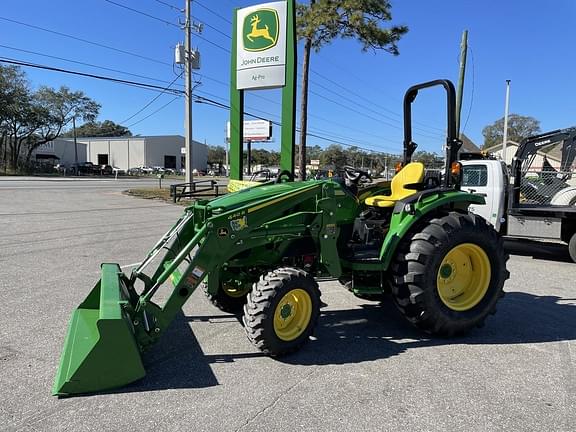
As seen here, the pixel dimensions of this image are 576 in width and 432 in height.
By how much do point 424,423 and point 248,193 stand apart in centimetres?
244

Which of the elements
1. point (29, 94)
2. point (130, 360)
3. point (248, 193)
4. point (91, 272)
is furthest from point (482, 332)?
point (29, 94)

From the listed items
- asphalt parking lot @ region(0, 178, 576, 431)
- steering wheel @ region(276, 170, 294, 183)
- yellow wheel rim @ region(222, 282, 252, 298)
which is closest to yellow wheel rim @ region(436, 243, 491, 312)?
asphalt parking lot @ region(0, 178, 576, 431)

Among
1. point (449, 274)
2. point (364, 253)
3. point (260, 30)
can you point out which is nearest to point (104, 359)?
point (364, 253)

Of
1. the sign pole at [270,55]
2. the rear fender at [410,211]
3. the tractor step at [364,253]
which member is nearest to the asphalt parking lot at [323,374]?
the tractor step at [364,253]

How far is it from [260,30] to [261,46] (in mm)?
384

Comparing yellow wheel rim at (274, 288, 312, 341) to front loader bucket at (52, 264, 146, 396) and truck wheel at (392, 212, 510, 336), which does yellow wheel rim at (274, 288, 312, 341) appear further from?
front loader bucket at (52, 264, 146, 396)

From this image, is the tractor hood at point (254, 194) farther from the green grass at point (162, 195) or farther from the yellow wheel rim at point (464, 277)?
the green grass at point (162, 195)

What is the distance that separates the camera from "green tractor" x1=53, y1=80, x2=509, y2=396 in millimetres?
3484

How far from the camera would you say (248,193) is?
445 cm

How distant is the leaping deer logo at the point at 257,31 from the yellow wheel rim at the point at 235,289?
8507mm

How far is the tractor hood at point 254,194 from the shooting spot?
13.5ft

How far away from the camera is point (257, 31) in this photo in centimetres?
1190

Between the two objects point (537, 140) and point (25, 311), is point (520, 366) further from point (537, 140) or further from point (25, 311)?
point (537, 140)

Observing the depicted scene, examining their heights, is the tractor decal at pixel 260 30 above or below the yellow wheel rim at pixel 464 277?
above
